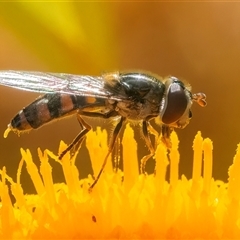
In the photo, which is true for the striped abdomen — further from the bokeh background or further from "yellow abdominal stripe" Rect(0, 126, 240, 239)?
the bokeh background

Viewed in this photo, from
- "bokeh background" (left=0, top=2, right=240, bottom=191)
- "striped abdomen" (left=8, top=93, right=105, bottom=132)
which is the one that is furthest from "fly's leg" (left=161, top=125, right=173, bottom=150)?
"bokeh background" (left=0, top=2, right=240, bottom=191)

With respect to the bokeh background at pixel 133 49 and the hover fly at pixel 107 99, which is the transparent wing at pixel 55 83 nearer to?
the hover fly at pixel 107 99

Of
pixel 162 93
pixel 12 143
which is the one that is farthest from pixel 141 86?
pixel 12 143

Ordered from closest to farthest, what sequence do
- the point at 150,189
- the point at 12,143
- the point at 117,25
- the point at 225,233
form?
the point at 225,233
the point at 150,189
the point at 12,143
the point at 117,25

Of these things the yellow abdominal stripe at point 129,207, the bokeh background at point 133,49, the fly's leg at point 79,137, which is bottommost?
the yellow abdominal stripe at point 129,207

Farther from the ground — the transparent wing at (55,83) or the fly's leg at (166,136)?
the transparent wing at (55,83)

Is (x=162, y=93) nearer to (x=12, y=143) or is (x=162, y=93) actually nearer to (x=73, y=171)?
(x=73, y=171)

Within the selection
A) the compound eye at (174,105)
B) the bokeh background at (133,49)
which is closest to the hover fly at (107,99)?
the compound eye at (174,105)
